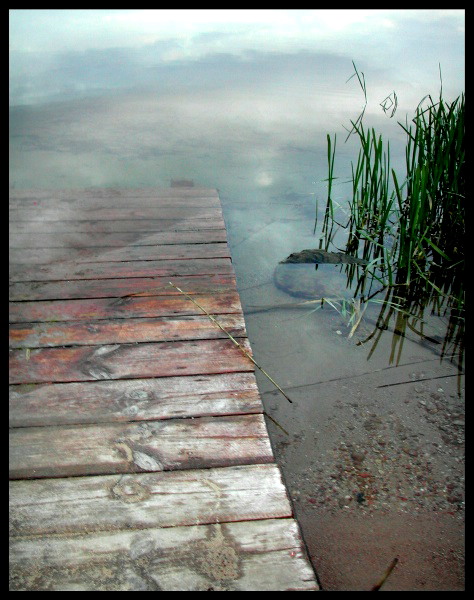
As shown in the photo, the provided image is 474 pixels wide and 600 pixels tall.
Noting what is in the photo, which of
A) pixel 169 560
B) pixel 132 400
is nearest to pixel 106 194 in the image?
pixel 132 400

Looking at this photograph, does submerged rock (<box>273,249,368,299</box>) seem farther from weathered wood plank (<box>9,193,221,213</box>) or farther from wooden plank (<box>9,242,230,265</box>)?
weathered wood plank (<box>9,193,221,213</box>)

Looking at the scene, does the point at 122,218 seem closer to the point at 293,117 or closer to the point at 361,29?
the point at 293,117

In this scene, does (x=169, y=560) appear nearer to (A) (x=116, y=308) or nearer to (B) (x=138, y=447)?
(B) (x=138, y=447)

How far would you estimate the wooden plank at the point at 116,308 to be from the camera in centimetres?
182

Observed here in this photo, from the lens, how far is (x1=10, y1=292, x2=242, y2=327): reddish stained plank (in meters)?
1.82

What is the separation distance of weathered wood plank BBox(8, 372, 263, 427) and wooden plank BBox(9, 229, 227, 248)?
42.2 inches

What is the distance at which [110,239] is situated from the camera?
2.47 meters

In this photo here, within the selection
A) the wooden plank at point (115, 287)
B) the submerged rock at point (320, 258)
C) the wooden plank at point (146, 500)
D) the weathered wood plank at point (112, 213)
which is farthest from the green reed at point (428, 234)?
the wooden plank at point (146, 500)

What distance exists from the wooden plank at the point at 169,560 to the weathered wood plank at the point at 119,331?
73 centimetres

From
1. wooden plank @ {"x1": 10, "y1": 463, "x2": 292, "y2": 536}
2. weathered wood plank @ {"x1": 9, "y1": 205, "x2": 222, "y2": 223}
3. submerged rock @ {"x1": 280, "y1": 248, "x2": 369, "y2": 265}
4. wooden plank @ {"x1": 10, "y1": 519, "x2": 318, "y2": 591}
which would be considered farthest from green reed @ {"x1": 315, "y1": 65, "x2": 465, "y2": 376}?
wooden plank @ {"x1": 10, "y1": 519, "x2": 318, "y2": 591}

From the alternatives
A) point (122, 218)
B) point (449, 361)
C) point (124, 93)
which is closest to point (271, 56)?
point (124, 93)

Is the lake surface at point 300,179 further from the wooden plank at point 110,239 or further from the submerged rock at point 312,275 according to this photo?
the wooden plank at point 110,239

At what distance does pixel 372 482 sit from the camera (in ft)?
4.67

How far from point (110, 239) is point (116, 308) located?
686 millimetres
